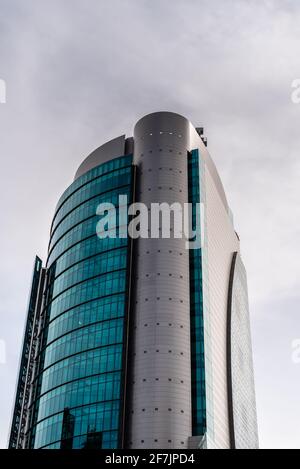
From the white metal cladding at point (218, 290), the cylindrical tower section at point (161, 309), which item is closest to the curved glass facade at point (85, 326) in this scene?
the cylindrical tower section at point (161, 309)

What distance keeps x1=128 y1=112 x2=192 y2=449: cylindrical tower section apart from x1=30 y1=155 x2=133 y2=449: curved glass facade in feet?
10.5

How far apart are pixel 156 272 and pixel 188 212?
15.2m

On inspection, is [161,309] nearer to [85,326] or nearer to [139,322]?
[139,322]

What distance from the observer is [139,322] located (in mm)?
102750

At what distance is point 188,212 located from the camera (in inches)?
4469

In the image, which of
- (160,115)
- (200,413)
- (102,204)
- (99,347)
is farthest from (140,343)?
(160,115)

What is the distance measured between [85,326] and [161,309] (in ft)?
53.9

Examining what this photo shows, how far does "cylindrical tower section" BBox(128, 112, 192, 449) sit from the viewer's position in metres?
92.2
